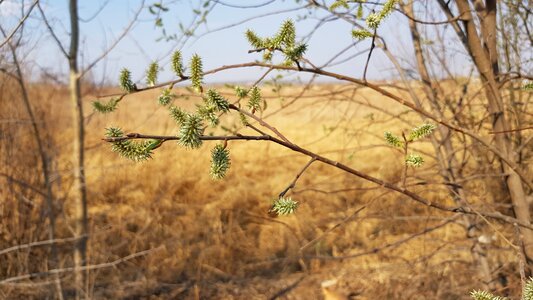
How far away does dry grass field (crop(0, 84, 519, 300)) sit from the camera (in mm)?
3072

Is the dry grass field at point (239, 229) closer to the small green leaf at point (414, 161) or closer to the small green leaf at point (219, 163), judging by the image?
the small green leaf at point (414, 161)

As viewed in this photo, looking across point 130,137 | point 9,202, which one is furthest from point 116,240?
point 130,137

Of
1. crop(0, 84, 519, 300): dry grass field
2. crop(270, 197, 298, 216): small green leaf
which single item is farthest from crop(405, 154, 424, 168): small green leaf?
crop(0, 84, 519, 300): dry grass field

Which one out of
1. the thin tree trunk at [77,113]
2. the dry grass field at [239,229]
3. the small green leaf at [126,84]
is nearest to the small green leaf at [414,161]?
the small green leaf at [126,84]

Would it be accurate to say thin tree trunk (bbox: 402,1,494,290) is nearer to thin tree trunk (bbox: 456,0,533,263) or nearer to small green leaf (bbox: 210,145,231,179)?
thin tree trunk (bbox: 456,0,533,263)

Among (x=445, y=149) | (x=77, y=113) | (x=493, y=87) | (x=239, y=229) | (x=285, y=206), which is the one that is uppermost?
(x=77, y=113)

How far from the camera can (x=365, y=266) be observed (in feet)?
12.4

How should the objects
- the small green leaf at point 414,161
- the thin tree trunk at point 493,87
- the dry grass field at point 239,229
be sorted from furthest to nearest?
the dry grass field at point 239,229 → the thin tree trunk at point 493,87 → the small green leaf at point 414,161

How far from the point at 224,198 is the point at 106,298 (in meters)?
2.18

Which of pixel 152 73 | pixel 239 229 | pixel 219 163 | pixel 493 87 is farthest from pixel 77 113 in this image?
pixel 239 229

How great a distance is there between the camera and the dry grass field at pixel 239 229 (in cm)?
307

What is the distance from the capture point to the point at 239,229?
181 inches

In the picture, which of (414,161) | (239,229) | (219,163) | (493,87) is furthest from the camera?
(239,229)

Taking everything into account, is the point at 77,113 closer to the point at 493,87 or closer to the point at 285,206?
the point at 493,87
